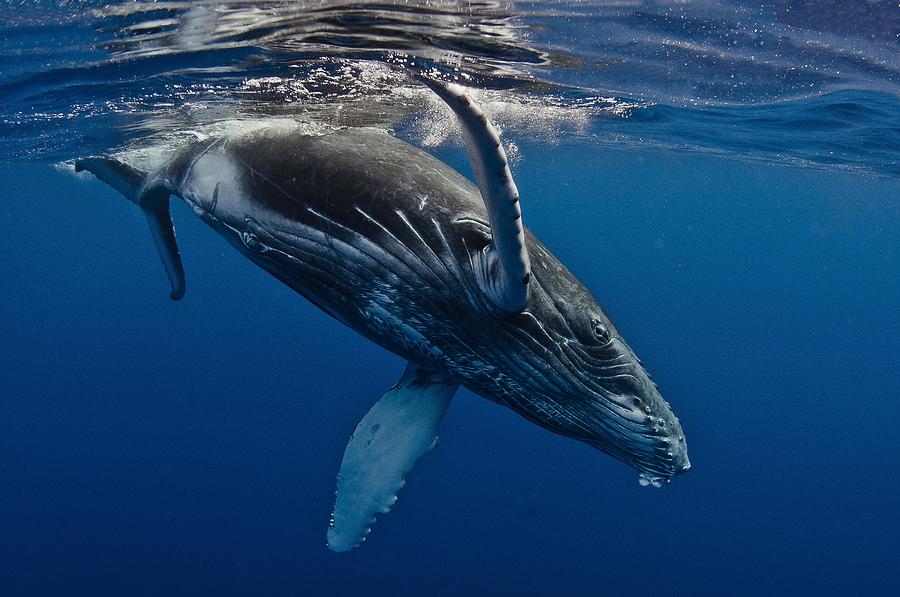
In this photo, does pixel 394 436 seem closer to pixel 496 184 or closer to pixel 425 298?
pixel 425 298

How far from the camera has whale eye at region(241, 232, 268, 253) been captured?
13.7ft

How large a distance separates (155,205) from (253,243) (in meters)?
2.39

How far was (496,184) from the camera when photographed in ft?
8.40

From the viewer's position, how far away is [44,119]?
42.6 ft

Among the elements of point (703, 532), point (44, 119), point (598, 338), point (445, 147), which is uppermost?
point (598, 338)

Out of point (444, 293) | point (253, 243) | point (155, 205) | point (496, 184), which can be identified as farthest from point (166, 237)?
point (496, 184)

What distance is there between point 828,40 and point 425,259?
8179 millimetres

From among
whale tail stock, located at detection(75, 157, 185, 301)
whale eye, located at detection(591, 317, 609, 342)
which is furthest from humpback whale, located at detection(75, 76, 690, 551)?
whale tail stock, located at detection(75, 157, 185, 301)

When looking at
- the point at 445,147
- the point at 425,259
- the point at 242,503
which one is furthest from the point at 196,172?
the point at 242,503

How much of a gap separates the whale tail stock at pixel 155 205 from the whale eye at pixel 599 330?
403 centimetres

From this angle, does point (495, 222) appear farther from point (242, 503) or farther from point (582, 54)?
point (242, 503)

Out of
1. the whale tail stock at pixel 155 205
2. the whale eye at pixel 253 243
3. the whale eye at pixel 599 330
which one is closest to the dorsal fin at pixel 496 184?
the whale eye at pixel 599 330

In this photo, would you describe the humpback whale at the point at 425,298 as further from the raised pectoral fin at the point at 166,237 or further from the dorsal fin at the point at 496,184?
the raised pectoral fin at the point at 166,237

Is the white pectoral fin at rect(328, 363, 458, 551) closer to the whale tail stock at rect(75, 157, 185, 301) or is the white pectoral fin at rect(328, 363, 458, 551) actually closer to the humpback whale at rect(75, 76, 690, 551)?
the humpback whale at rect(75, 76, 690, 551)
